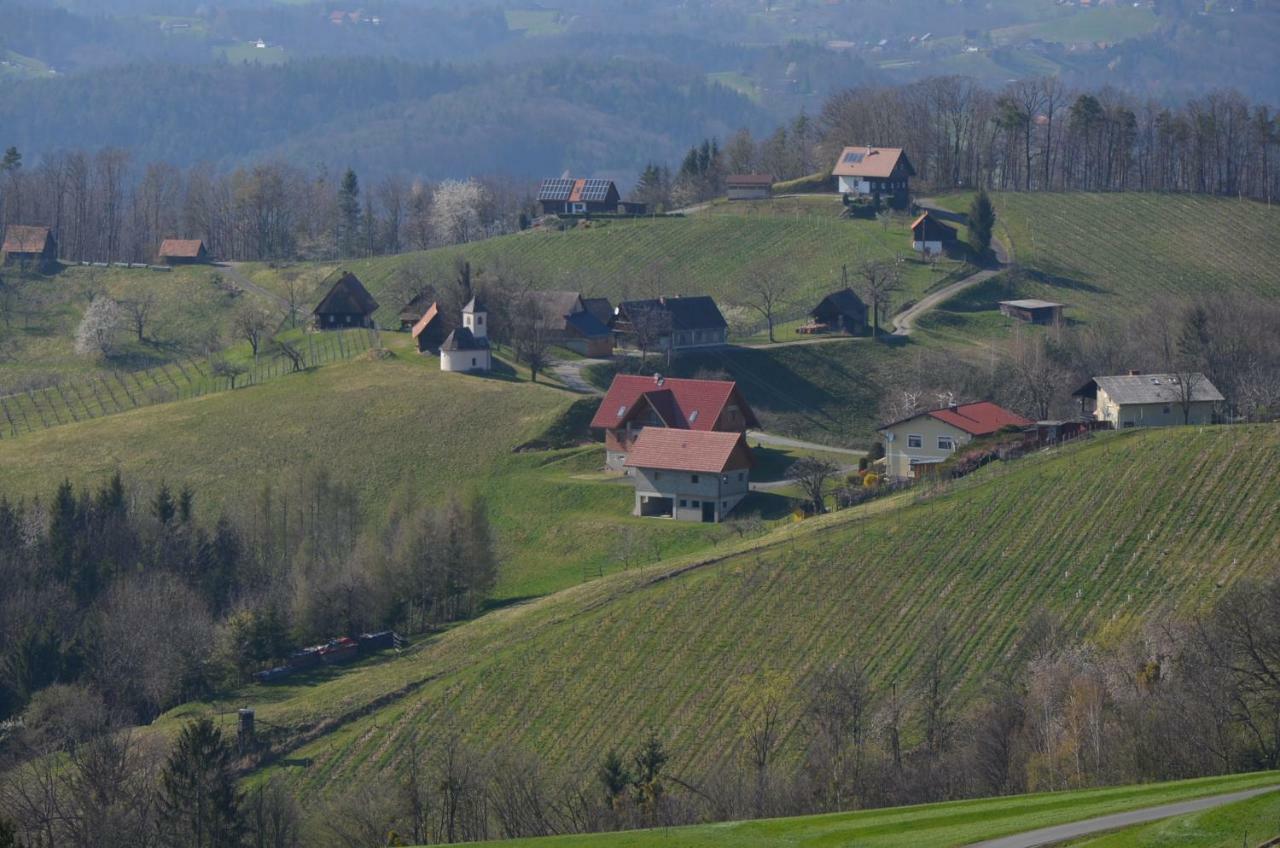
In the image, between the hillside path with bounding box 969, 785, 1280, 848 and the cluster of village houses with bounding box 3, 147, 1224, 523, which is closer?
the hillside path with bounding box 969, 785, 1280, 848

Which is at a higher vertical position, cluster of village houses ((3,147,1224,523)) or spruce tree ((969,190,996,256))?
spruce tree ((969,190,996,256))

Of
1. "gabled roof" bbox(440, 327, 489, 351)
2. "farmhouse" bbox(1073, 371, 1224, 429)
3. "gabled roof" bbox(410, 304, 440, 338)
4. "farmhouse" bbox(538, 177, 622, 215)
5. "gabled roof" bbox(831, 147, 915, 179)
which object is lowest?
"farmhouse" bbox(1073, 371, 1224, 429)

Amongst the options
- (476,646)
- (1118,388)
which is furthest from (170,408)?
(1118,388)

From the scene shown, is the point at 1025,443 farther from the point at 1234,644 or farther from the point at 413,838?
the point at 413,838

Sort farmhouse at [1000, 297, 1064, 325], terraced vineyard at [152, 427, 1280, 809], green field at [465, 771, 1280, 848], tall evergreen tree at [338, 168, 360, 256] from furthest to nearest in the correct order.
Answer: tall evergreen tree at [338, 168, 360, 256] < farmhouse at [1000, 297, 1064, 325] < terraced vineyard at [152, 427, 1280, 809] < green field at [465, 771, 1280, 848]

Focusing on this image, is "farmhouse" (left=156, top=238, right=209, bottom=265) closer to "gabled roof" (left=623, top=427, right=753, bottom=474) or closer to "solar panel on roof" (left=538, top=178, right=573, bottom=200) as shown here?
"solar panel on roof" (left=538, top=178, right=573, bottom=200)

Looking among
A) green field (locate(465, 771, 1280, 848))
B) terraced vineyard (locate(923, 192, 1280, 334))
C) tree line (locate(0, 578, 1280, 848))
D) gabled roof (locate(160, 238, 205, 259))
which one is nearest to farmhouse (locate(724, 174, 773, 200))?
terraced vineyard (locate(923, 192, 1280, 334))
